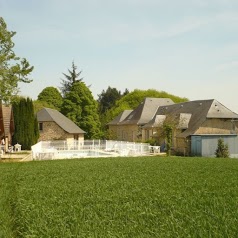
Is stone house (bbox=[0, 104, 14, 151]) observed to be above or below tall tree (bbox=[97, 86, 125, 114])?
below

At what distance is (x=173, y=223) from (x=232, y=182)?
8.17m

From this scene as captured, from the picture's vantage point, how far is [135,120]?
56.9 metres

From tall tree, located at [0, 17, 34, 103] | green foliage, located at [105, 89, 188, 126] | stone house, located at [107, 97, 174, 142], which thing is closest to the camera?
tall tree, located at [0, 17, 34, 103]


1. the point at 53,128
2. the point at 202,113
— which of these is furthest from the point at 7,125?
Answer: the point at 202,113

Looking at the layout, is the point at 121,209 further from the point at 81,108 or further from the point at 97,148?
the point at 81,108

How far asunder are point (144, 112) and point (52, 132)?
49.7 feet

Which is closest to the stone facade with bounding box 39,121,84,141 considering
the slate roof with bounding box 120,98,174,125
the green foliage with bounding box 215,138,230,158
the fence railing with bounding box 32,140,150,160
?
the fence railing with bounding box 32,140,150,160

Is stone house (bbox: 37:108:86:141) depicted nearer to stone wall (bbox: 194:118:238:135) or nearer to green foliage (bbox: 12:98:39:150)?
green foliage (bbox: 12:98:39:150)

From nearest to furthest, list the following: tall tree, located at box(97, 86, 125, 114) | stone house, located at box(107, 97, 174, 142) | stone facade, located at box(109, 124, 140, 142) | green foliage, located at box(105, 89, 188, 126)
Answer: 1. stone house, located at box(107, 97, 174, 142)
2. stone facade, located at box(109, 124, 140, 142)
3. green foliage, located at box(105, 89, 188, 126)
4. tall tree, located at box(97, 86, 125, 114)

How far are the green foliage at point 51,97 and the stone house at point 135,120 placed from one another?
21.6 m

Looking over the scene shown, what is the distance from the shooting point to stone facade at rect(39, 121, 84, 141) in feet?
156

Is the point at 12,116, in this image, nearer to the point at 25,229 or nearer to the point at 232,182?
the point at 232,182

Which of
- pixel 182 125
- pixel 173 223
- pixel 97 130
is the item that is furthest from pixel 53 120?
pixel 173 223

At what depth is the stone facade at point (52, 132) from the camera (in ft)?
156
